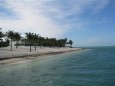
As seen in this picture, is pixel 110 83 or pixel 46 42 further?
pixel 46 42

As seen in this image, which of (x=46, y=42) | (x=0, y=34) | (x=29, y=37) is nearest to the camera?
(x=0, y=34)

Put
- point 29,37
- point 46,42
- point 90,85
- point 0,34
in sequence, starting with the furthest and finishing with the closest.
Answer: point 46,42
point 29,37
point 0,34
point 90,85

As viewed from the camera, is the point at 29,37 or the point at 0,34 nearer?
the point at 0,34

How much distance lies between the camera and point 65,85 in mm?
28047

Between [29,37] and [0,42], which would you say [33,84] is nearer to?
[0,42]

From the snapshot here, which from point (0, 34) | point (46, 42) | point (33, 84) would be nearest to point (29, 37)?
point (0, 34)

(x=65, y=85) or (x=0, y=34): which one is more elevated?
(x=0, y=34)

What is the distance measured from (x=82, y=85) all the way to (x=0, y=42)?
288ft

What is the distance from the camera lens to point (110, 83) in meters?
28.8

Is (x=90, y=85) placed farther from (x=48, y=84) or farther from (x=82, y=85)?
(x=48, y=84)

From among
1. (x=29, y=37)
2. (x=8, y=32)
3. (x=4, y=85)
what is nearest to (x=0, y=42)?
(x=8, y=32)

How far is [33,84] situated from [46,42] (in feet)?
549

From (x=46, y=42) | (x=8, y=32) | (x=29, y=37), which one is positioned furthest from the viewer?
(x=46, y=42)

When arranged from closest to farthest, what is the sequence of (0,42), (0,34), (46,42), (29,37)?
(0,34) < (0,42) < (29,37) < (46,42)
